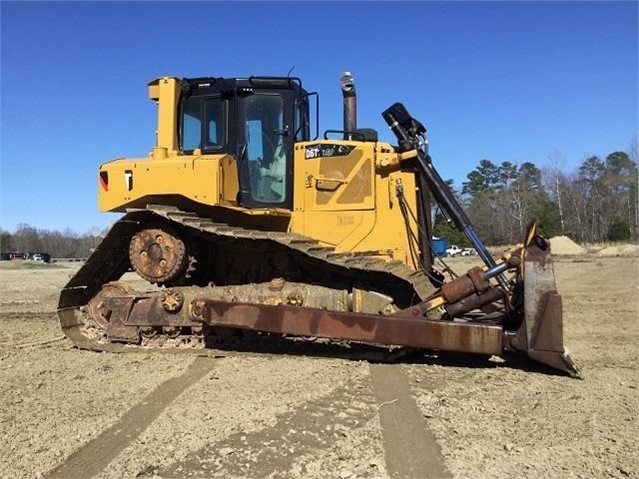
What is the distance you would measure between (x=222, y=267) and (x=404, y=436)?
4.23m

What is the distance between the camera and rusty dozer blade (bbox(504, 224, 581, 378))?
18.2 feet

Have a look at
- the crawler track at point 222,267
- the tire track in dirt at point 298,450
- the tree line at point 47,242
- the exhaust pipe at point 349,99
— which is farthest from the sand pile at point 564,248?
the tree line at point 47,242

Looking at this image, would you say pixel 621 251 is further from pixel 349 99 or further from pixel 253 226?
pixel 253 226

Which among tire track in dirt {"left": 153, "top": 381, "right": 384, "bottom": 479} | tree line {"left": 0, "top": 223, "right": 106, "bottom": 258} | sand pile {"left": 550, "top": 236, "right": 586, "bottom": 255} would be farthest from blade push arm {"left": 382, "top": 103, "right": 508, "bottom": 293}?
tree line {"left": 0, "top": 223, "right": 106, "bottom": 258}

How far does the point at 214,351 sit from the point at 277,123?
9.74 feet

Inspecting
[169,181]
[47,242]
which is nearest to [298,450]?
[169,181]

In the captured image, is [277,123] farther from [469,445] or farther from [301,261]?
[469,445]

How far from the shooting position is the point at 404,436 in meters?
4.16

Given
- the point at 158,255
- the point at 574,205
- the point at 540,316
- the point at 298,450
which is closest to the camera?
the point at 298,450

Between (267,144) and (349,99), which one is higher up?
(349,99)

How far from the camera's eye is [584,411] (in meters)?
4.59

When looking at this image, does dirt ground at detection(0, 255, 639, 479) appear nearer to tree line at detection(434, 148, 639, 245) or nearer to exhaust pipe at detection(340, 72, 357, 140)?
exhaust pipe at detection(340, 72, 357, 140)

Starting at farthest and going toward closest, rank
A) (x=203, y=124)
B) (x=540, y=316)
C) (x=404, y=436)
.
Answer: (x=203, y=124) < (x=540, y=316) < (x=404, y=436)

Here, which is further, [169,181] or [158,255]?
[169,181]
